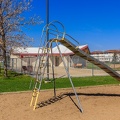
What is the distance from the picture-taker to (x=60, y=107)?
7758 mm

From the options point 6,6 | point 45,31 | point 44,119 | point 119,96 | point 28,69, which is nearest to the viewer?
point 44,119

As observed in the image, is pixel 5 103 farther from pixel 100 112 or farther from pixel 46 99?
pixel 100 112

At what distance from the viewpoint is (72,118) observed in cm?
647

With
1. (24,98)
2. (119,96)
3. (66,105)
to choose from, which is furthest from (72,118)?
(119,96)

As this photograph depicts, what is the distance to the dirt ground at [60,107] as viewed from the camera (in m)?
6.64

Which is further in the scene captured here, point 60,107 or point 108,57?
point 108,57

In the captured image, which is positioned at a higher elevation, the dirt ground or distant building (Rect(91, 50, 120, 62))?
distant building (Rect(91, 50, 120, 62))

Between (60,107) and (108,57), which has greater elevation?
(108,57)

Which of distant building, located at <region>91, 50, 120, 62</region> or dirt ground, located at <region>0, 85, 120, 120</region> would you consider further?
distant building, located at <region>91, 50, 120, 62</region>

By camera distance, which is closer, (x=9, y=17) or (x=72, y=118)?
(x=72, y=118)

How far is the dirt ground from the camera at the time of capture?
664 centimetres

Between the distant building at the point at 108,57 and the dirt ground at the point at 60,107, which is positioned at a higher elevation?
the distant building at the point at 108,57

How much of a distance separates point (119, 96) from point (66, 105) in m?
2.79

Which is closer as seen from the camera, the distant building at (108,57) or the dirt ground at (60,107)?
the dirt ground at (60,107)
